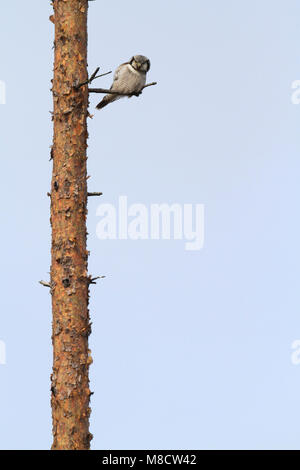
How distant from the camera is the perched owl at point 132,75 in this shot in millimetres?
9422

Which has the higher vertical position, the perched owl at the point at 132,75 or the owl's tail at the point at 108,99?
the perched owl at the point at 132,75

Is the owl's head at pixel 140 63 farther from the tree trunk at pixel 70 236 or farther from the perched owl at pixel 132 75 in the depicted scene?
the tree trunk at pixel 70 236

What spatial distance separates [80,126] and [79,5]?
5.01 feet

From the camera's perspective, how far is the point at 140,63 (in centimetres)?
946

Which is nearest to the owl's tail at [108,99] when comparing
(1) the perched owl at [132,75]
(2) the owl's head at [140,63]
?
(1) the perched owl at [132,75]

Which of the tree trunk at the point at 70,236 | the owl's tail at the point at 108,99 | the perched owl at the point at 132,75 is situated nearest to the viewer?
the tree trunk at the point at 70,236

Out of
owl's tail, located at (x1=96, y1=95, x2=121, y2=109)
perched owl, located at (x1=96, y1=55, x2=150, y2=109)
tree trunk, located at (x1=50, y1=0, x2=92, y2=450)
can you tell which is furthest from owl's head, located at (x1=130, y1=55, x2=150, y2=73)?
tree trunk, located at (x1=50, y1=0, x2=92, y2=450)

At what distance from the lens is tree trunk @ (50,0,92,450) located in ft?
22.4

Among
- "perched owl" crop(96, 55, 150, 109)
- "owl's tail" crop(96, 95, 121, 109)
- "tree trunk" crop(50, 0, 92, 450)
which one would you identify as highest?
"perched owl" crop(96, 55, 150, 109)

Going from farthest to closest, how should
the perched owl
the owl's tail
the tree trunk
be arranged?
1. the owl's tail
2. the perched owl
3. the tree trunk

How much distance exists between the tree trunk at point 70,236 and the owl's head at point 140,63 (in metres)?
2.16

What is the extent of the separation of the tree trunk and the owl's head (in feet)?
7.09

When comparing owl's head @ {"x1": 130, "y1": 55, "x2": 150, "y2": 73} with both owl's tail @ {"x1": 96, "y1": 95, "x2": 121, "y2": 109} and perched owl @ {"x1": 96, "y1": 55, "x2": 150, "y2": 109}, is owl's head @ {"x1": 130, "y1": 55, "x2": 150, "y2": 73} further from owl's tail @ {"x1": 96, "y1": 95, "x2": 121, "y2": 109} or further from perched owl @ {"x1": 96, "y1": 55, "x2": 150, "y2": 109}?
owl's tail @ {"x1": 96, "y1": 95, "x2": 121, "y2": 109}
